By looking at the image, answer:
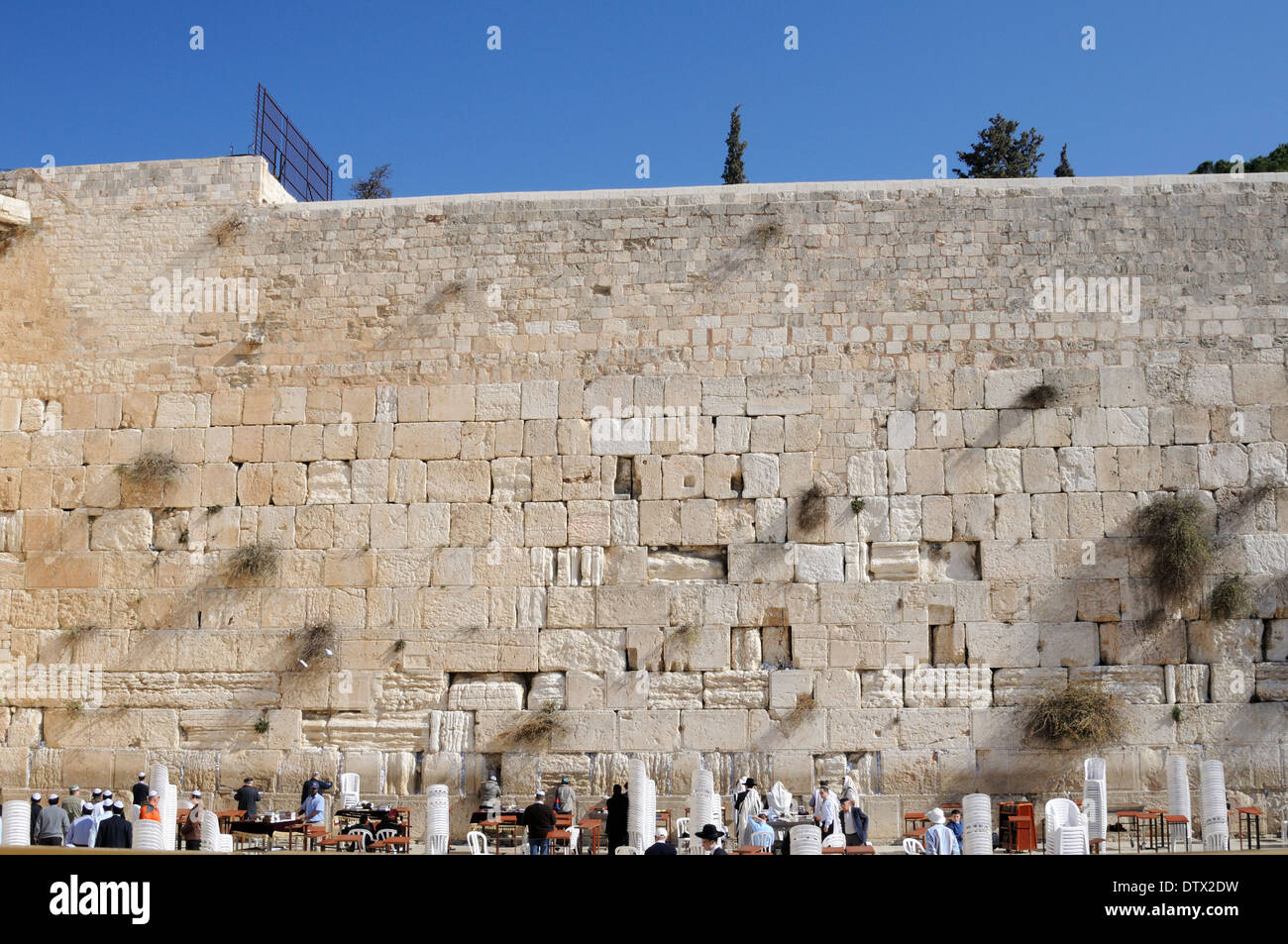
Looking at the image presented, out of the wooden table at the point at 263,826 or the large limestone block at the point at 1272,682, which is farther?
the large limestone block at the point at 1272,682

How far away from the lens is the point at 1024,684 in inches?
397

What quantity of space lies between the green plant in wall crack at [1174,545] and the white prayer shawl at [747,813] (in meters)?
4.12

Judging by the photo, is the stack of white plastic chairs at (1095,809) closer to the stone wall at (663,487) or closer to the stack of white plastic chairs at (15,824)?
the stone wall at (663,487)

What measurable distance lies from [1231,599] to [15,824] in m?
9.93

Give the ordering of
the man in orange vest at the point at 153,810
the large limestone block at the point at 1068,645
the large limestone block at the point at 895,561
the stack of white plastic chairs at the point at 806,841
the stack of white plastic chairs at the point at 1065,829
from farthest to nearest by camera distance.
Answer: the large limestone block at the point at 895,561
the large limestone block at the point at 1068,645
the man in orange vest at the point at 153,810
the stack of white plastic chairs at the point at 1065,829
the stack of white plastic chairs at the point at 806,841

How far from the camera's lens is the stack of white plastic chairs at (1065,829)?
765 centimetres

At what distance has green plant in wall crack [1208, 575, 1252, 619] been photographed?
9977 millimetres

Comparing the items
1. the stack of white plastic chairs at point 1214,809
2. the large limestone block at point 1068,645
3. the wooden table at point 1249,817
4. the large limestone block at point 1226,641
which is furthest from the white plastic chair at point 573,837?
the large limestone block at point 1226,641

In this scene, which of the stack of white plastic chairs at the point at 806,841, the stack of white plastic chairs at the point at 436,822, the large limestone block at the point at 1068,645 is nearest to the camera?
the stack of white plastic chairs at the point at 806,841

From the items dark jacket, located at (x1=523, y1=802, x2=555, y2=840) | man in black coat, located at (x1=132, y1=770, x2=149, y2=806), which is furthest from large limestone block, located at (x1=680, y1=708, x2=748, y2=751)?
man in black coat, located at (x1=132, y1=770, x2=149, y2=806)

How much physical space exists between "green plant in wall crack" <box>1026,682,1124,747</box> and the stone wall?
14cm

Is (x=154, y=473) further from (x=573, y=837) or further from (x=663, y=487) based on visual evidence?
(x=573, y=837)

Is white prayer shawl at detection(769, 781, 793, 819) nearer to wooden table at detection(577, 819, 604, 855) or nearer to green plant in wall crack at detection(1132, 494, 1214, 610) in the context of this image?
wooden table at detection(577, 819, 604, 855)
